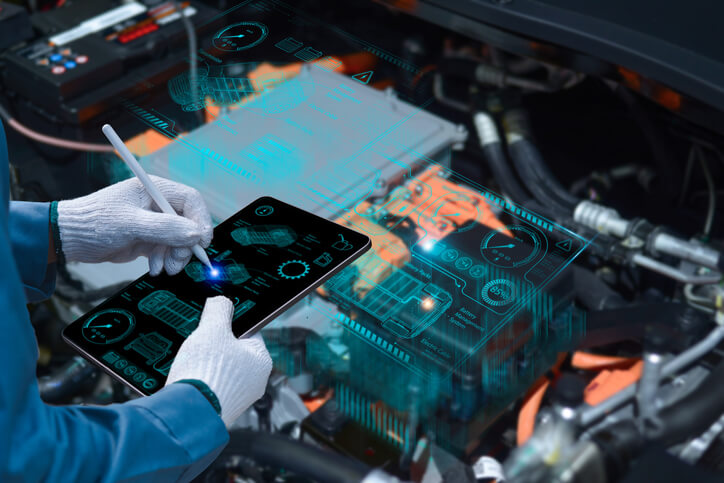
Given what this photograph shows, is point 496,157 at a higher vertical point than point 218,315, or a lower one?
lower

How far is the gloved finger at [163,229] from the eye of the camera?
1.00 metres

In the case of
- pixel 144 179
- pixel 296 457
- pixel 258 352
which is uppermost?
pixel 144 179

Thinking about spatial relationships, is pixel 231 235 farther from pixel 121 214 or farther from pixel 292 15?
pixel 292 15

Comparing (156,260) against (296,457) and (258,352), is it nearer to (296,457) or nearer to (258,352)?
(258,352)

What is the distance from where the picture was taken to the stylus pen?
977mm

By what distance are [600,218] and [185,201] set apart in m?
0.72

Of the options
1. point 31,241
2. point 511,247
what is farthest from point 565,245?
point 31,241

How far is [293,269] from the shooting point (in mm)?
990

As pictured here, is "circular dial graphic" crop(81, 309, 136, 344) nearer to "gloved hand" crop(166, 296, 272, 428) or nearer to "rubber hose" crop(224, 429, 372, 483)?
"gloved hand" crop(166, 296, 272, 428)

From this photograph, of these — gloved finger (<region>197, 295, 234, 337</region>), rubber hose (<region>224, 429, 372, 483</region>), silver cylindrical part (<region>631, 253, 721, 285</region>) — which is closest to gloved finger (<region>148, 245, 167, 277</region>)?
gloved finger (<region>197, 295, 234, 337</region>)

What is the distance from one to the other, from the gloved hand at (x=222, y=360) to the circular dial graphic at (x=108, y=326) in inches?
3.2

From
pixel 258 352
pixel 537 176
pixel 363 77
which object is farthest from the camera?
pixel 537 176

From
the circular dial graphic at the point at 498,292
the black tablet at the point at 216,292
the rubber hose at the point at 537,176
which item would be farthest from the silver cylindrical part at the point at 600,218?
the black tablet at the point at 216,292

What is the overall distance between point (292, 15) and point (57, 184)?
518mm
